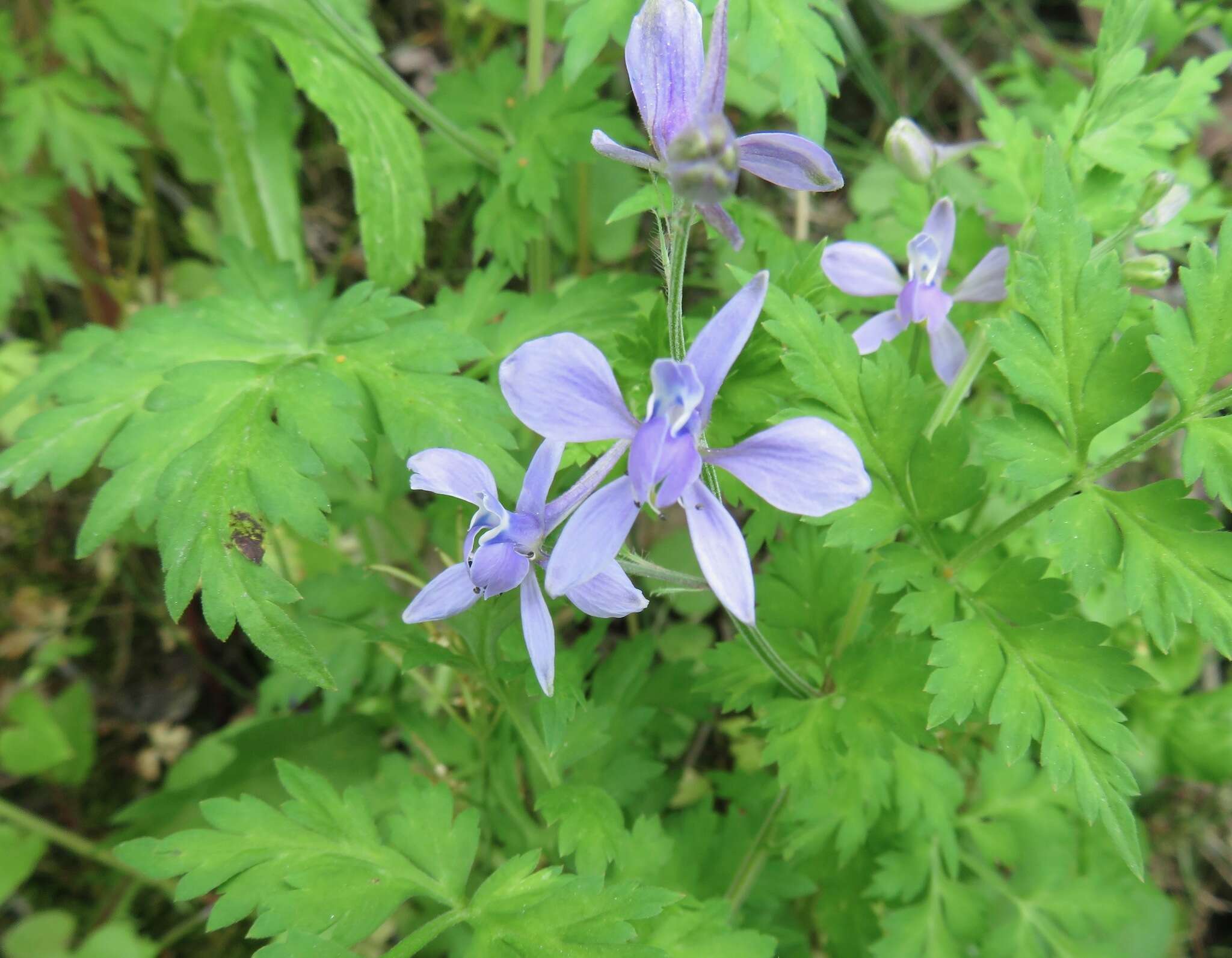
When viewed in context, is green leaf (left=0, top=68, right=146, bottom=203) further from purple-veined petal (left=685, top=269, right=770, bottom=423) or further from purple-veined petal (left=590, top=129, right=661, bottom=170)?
purple-veined petal (left=685, top=269, right=770, bottom=423)

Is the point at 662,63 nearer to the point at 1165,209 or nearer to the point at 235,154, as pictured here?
the point at 1165,209

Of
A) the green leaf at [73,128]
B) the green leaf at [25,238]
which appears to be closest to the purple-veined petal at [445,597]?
the green leaf at [73,128]

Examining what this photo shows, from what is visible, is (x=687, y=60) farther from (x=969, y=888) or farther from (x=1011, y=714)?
(x=969, y=888)

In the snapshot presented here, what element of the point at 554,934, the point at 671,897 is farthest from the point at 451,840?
the point at 671,897

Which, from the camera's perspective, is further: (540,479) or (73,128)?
(73,128)

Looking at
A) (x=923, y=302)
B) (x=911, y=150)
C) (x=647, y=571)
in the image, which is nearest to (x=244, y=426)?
(x=647, y=571)

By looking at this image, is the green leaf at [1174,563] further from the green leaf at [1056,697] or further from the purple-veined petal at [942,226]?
the purple-veined petal at [942,226]

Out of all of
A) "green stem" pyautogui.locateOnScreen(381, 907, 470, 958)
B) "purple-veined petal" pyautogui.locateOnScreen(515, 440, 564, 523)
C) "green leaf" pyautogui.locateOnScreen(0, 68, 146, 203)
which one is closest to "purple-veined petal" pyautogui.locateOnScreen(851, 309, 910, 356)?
"purple-veined petal" pyautogui.locateOnScreen(515, 440, 564, 523)
